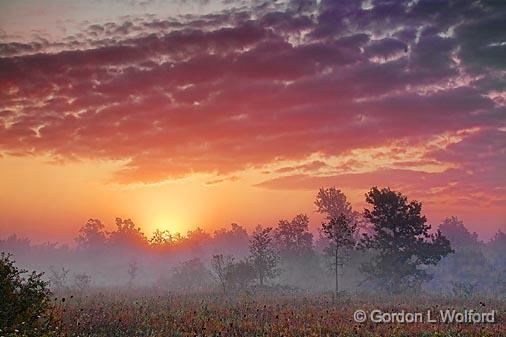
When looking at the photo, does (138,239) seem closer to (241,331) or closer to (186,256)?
(186,256)

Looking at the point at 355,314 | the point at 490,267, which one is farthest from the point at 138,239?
the point at 355,314

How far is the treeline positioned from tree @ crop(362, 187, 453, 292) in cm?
12

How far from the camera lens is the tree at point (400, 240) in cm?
4994

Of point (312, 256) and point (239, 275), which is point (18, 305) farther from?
point (312, 256)

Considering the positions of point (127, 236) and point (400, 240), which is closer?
point (400, 240)

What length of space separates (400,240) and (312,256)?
33337 millimetres

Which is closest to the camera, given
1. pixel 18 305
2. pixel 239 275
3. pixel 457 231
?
pixel 18 305

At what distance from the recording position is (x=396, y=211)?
51031mm

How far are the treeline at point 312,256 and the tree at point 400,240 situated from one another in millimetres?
115

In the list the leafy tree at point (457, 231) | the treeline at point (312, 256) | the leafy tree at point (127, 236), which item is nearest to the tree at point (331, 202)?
the treeline at point (312, 256)

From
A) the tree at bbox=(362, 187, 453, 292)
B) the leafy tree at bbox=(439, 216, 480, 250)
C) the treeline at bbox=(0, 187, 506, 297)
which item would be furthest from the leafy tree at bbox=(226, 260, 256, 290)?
the leafy tree at bbox=(439, 216, 480, 250)

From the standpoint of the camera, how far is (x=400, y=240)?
50688 mm

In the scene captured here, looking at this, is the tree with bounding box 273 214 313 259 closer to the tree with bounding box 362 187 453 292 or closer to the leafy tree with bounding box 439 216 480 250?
the tree with bounding box 362 187 453 292

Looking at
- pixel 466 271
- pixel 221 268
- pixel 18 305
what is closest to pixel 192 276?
pixel 221 268
